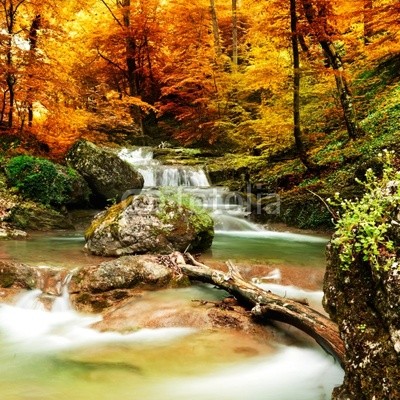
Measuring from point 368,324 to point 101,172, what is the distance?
34.9ft

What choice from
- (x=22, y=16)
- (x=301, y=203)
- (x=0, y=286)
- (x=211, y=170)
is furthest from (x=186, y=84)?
(x=0, y=286)

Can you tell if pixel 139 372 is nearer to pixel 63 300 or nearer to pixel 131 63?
pixel 63 300

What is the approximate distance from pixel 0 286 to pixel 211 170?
35.2 feet

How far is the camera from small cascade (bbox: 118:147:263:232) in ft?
38.3

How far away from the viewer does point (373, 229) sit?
2.53 meters

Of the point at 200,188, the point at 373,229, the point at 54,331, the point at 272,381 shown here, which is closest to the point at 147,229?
the point at 54,331

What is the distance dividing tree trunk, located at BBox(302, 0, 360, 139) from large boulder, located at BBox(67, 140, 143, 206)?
6.69 meters

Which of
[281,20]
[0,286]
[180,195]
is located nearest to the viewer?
[0,286]

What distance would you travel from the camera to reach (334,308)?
3.06 metres

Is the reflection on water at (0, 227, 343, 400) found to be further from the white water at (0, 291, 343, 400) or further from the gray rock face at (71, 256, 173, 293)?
the gray rock face at (71, 256, 173, 293)

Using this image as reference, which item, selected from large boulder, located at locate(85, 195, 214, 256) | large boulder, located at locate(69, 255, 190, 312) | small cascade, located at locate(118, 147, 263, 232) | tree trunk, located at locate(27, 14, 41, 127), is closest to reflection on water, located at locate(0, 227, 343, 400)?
large boulder, located at locate(69, 255, 190, 312)

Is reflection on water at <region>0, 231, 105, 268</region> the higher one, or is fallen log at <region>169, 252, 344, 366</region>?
reflection on water at <region>0, 231, 105, 268</region>

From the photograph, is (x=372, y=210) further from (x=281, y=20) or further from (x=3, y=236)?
(x=281, y=20)

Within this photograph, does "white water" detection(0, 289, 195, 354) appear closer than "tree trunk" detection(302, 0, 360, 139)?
Yes
